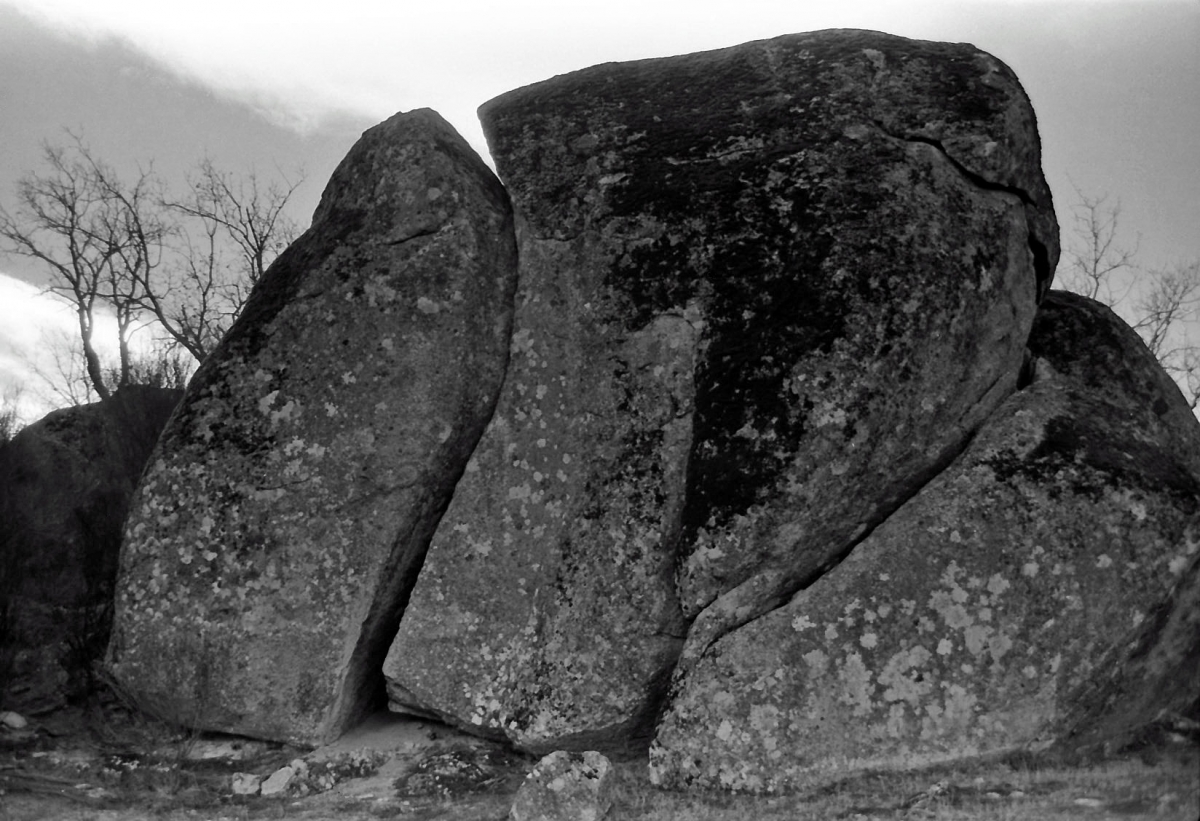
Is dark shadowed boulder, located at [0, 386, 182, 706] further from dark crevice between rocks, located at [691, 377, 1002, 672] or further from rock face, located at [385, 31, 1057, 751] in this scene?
dark crevice between rocks, located at [691, 377, 1002, 672]

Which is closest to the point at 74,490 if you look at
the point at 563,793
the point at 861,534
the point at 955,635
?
the point at 563,793

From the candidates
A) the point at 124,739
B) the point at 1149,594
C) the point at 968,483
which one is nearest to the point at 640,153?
the point at 968,483

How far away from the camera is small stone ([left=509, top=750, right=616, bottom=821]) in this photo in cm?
624

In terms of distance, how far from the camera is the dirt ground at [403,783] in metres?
6.27

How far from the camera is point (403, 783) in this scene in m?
7.34

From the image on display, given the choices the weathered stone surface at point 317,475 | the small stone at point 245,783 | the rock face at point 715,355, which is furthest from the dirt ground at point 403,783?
the rock face at point 715,355

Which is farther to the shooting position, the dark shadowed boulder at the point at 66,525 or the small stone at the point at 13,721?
the dark shadowed boulder at the point at 66,525

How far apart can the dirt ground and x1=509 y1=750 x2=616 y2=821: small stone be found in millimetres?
221

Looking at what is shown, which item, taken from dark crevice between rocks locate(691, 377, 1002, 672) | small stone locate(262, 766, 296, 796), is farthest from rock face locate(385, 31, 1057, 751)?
small stone locate(262, 766, 296, 796)

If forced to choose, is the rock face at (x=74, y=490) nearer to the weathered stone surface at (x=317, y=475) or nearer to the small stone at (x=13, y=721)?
the small stone at (x=13, y=721)

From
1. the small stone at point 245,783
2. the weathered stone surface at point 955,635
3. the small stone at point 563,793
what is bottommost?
the small stone at point 245,783

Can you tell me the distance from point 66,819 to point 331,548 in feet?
7.99

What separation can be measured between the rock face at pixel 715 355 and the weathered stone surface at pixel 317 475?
15.2 inches

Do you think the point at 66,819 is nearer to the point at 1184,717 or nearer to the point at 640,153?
the point at 640,153
